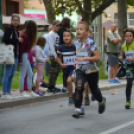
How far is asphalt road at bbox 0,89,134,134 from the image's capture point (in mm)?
6180

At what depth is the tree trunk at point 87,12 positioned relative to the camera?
64.0 ft

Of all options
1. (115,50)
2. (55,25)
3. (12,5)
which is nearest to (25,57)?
(55,25)

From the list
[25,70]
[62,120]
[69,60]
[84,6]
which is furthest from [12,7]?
[62,120]

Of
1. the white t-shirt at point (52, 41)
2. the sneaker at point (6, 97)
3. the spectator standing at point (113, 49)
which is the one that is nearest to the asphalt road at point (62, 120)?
the sneaker at point (6, 97)

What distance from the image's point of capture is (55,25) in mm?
10477

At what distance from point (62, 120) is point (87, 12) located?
12955mm

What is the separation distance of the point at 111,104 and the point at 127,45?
4.86ft

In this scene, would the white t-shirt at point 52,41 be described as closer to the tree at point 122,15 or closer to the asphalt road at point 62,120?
the asphalt road at point 62,120

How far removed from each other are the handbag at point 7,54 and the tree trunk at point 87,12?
34.6ft

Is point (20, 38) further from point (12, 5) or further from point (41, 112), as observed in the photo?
point (12, 5)

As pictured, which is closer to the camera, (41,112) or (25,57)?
(41,112)

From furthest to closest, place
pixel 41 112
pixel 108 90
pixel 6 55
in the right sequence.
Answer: pixel 108 90 → pixel 6 55 → pixel 41 112

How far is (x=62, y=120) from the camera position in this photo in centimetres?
713

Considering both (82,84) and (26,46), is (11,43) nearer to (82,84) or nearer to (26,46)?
(26,46)
